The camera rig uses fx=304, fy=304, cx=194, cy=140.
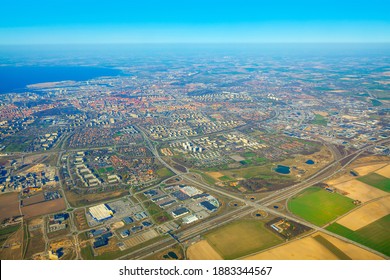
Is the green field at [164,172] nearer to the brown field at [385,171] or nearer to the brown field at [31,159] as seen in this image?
the brown field at [31,159]

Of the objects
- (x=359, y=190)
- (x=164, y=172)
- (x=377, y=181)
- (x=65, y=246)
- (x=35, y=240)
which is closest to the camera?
(x=65, y=246)

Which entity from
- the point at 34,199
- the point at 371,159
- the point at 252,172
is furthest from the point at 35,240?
the point at 371,159

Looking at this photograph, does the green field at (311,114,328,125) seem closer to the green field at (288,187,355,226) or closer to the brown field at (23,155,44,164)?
the green field at (288,187,355,226)

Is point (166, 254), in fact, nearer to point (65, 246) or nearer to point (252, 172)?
point (65, 246)

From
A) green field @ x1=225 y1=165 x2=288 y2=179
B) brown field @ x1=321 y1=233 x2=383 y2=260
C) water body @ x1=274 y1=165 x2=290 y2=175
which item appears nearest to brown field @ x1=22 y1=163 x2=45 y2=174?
green field @ x1=225 y1=165 x2=288 y2=179

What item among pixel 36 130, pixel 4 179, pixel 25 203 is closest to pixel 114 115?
pixel 36 130

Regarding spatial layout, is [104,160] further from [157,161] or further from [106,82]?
[106,82]

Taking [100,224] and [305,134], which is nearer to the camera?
[100,224]
